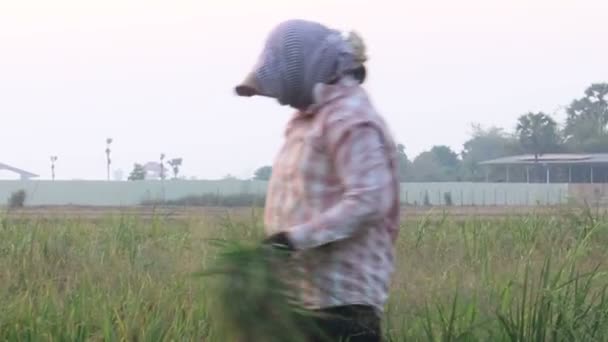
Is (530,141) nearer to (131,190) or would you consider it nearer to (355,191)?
(131,190)

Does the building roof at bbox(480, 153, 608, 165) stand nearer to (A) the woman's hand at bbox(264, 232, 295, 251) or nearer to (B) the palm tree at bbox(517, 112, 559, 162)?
(B) the palm tree at bbox(517, 112, 559, 162)

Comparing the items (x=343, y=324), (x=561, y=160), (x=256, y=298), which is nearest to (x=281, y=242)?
(x=256, y=298)

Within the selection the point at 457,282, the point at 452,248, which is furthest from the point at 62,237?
the point at 457,282

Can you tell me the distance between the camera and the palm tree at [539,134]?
5534cm

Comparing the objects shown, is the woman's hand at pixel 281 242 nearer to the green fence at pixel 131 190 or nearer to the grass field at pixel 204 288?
the grass field at pixel 204 288

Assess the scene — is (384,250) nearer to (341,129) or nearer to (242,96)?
(341,129)

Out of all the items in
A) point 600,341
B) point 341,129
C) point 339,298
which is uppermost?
point 341,129

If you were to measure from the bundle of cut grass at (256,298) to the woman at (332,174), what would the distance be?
65 millimetres

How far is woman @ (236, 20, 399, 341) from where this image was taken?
338cm

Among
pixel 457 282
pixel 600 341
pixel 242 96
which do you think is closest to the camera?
pixel 242 96

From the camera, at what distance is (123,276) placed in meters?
6.70

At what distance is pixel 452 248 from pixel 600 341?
3.40 meters

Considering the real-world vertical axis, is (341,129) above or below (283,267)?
above

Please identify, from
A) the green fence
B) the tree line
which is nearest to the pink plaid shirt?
the green fence
